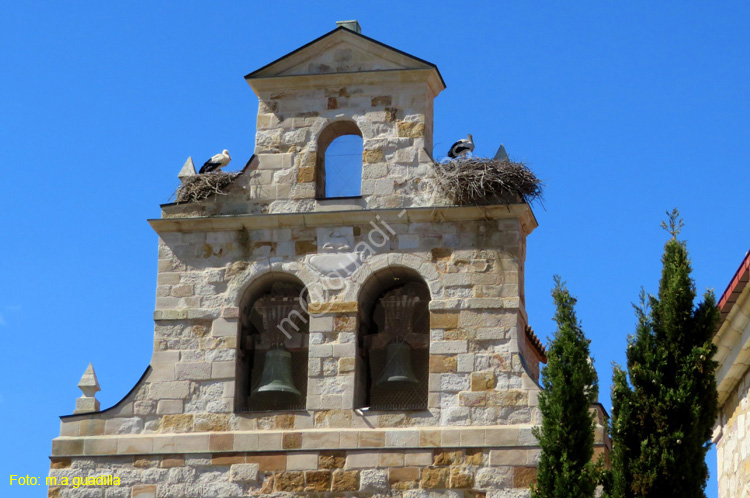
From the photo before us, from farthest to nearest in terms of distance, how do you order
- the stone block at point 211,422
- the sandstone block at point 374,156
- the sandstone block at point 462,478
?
the sandstone block at point 374,156, the stone block at point 211,422, the sandstone block at point 462,478

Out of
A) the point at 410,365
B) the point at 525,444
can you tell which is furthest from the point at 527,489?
the point at 410,365

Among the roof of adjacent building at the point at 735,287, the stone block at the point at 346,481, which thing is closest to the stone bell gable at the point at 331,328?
the stone block at the point at 346,481

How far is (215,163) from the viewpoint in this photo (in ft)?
74.0

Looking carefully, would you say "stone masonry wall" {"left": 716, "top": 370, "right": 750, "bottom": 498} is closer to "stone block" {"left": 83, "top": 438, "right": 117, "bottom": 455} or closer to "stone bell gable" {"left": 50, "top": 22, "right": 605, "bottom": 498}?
"stone bell gable" {"left": 50, "top": 22, "right": 605, "bottom": 498}

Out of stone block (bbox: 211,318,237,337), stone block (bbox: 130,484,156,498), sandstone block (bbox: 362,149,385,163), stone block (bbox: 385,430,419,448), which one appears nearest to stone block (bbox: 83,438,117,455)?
stone block (bbox: 130,484,156,498)

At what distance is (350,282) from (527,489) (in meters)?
3.02

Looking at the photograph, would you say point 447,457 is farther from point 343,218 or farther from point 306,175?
point 306,175

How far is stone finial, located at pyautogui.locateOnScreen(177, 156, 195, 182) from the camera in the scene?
22.5m

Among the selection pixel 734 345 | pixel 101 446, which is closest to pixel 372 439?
pixel 101 446

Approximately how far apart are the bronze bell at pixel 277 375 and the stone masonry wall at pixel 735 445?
457cm

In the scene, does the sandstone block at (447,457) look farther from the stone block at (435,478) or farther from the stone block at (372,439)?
the stone block at (372,439)

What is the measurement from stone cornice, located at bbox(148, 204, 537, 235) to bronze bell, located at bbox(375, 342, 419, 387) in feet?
4.51

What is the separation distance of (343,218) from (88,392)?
3.37 m

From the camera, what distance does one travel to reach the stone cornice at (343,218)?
2166 centimetres
